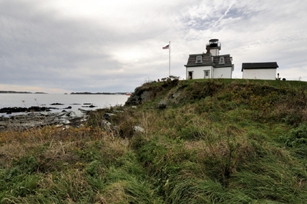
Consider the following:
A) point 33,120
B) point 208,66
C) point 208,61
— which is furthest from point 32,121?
point 208,61

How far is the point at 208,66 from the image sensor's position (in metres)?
30.3

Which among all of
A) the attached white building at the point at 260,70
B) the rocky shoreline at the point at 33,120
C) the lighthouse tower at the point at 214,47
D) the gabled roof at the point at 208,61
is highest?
the lighthouse tower at the point at 214,47

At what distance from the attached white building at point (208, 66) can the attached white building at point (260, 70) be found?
8.93 feet

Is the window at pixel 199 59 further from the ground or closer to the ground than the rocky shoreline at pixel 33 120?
further from the ground

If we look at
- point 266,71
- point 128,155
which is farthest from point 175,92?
point 266,71

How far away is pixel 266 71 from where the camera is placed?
92.6ft

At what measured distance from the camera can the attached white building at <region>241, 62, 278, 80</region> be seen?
2783cm

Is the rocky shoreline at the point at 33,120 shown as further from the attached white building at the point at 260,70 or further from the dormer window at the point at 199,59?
the attached white building at the point at 260,70

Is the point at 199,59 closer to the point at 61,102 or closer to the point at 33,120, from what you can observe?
the point at 33,120

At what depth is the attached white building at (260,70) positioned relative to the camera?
27.8m

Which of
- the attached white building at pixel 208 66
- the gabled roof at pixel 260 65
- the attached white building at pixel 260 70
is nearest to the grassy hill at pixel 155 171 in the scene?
the attached white building at pixel 208 66

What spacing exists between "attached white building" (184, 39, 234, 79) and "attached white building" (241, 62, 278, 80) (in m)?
2.72

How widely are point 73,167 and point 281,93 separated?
12.6 meters

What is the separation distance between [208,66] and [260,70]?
839cm
